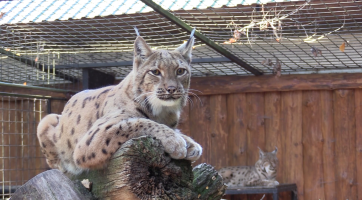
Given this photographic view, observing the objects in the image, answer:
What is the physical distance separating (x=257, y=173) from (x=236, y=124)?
121cm

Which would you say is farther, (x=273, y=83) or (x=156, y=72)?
(x=273, y=83)

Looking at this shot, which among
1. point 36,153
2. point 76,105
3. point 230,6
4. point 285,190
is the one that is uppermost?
point 230,6

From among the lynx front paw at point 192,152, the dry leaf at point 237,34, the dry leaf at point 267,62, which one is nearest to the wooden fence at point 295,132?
the dry leaf at point 267,62

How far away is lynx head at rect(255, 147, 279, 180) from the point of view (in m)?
7.31

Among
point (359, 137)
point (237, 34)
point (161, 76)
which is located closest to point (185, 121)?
point (237, 34)

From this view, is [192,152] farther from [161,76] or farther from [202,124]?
[202,124]

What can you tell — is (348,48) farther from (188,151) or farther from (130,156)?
(130,156)

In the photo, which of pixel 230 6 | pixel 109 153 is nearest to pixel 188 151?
pixel 109 153

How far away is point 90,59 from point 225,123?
2319 millimetres

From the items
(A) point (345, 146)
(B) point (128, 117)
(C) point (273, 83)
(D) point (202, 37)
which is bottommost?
(A) point (345, 146)

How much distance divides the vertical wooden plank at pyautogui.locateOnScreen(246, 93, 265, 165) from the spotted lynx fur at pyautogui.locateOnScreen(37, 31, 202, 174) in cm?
338

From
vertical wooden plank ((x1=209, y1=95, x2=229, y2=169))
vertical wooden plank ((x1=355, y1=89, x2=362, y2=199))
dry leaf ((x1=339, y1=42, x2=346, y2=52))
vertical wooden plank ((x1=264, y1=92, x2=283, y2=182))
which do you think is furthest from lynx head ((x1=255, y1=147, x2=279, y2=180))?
dry leaf ((x1=339, y1=42, x2=346, y2=52))

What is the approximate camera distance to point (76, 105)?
4473 mm

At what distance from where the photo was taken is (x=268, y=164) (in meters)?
7.37
